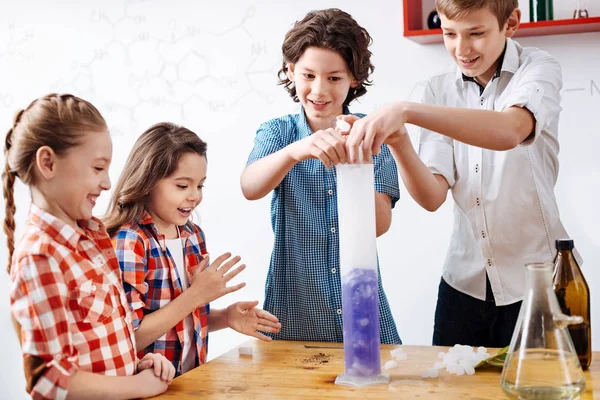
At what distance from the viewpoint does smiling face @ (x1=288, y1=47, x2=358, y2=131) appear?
1615 mm

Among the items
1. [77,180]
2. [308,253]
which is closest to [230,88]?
[308,253]

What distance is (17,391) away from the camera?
3221mm

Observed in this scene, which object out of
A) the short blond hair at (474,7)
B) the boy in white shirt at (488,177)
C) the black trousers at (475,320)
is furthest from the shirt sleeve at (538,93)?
the black trousers at (475,320)

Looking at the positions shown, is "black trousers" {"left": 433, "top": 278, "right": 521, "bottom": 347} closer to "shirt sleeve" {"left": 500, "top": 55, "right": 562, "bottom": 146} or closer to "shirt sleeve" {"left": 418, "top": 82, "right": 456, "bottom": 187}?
"shirt sleeve" {"left": 418, "top": 82, "right": 456, "bottom": 187}

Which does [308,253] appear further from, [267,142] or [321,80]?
[321,80]

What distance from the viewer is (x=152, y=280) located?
1463 millimetres

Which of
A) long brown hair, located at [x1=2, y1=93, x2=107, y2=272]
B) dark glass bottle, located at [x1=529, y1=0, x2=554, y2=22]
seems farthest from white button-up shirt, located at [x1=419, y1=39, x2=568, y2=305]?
long brown hair, located at [x1=2, y1=93, x2=107, y2=272]

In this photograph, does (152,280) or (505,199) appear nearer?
(152,280)

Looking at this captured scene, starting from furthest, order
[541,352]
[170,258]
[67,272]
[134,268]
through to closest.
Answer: [170,258]
[134,268]
[67,272]
[541,352]

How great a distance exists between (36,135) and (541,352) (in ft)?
2.89

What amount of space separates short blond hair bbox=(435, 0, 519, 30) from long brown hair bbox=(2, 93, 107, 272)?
86 centimetres

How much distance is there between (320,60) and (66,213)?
27.8 inches

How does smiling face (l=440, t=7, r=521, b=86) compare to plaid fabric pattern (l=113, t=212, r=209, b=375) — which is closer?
plaid fabric pattern (l=113, t=212, r=209, b=375)

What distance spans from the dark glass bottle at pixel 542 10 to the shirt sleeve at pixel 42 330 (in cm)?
202
